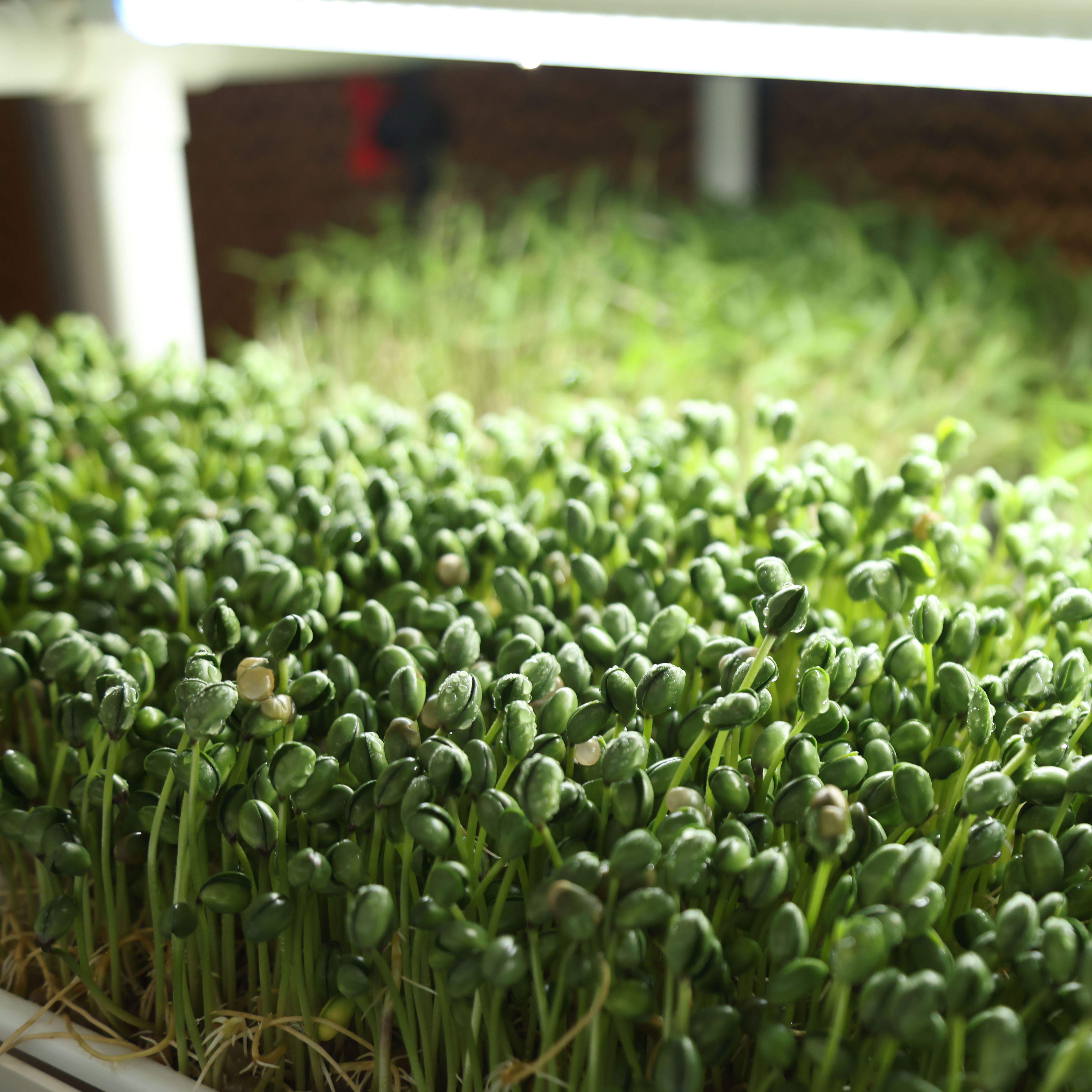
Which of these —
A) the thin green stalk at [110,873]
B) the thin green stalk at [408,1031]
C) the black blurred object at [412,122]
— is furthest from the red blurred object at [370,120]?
the thin green stalk at [408,1031]

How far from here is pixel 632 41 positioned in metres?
0.69

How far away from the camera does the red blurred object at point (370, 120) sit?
2148 millimetres

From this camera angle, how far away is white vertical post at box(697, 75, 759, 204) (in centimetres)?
208

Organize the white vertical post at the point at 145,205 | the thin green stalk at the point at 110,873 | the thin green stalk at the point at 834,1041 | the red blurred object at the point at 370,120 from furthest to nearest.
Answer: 1. the red blurred object at the point at 370,120
2. the white vertical post at the point at 145,205
3. the thin green stalk at the point at 110,873
4. the thin green stalk at the point at 834,1041

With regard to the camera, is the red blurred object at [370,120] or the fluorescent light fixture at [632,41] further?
the red blurred object at [370,120]

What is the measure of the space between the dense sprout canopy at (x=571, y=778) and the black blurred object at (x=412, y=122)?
1420 millimetres

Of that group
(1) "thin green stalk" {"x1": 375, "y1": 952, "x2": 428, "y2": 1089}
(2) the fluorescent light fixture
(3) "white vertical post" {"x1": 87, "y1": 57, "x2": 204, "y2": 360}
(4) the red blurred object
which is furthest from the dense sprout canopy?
(4) the red blurred object

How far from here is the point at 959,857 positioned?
48 cm

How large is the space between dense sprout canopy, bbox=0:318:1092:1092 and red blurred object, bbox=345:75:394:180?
4.99 ft

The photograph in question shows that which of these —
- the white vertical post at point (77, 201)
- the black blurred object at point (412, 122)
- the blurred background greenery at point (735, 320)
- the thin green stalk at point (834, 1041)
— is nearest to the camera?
the thin green stalk at point (834, 1041)

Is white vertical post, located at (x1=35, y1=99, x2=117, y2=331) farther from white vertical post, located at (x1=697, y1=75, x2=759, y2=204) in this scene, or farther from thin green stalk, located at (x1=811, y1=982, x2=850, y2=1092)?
white vertical post, located at (x1=697, y1=75, x2=759, y2=204)

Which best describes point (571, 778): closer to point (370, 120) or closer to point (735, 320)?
point (735, 320)

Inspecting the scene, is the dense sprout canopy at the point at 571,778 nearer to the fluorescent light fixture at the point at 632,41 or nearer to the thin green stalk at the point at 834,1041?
the thin green stalk at the point at 834,1041

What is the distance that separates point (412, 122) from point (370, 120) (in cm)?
19
